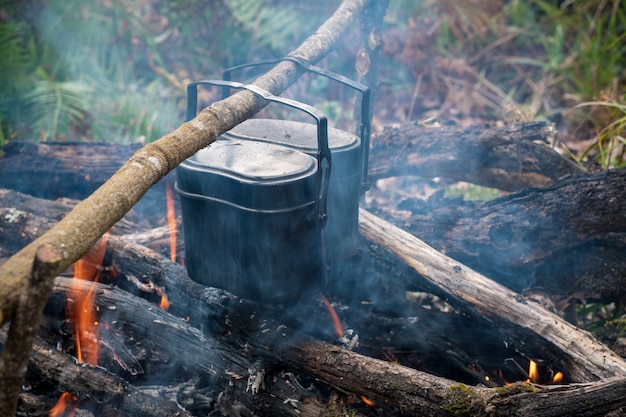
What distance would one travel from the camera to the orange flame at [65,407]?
2.03 m

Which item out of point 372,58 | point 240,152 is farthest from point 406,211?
point 240,152

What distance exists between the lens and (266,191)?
1.74 meters

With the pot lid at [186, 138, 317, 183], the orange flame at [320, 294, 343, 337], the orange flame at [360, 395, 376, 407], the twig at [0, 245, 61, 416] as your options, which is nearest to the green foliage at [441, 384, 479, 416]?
the orange flame at [360, 395, 376, 407]

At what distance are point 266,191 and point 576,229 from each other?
5.13 ft

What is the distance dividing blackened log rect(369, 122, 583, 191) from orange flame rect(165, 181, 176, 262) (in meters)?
1.25

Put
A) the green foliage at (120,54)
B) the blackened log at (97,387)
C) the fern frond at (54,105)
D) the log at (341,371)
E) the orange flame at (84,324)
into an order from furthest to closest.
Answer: the green foliage at (120,54), the fern frond at (54,105), the orange flame at (84,324), the blackened log at (97,387), the log at (341,371)

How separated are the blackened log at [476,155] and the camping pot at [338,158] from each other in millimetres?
1090

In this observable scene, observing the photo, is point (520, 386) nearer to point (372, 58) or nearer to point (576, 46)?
point (372, 58)

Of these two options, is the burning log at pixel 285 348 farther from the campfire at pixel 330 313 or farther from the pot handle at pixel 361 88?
the pot handle at pixel 361 88

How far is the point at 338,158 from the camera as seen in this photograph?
2055mm

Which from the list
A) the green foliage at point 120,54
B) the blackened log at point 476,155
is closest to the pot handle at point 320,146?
the blackened log at point 476,155

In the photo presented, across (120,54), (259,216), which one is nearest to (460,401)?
(259,216)

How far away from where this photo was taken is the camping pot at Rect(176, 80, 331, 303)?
178 centimetres

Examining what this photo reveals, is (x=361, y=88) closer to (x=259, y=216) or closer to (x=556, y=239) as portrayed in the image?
(x=259, y=216)
